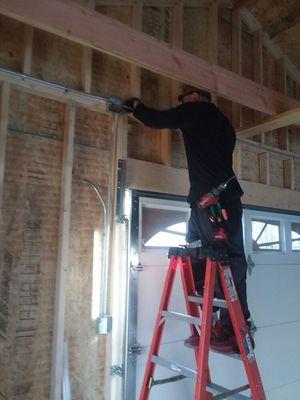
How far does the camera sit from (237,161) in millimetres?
3148

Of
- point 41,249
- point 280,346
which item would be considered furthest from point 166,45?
point 280,346

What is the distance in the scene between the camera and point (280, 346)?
125 inches

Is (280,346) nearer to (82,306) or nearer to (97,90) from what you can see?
(82,306)

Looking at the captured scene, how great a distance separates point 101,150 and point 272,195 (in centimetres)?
188

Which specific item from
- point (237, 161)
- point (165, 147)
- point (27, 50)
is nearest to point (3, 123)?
point (27, 50)

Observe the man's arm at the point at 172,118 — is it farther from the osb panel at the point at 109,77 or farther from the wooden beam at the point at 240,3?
the wooden beam at the point at 240,3

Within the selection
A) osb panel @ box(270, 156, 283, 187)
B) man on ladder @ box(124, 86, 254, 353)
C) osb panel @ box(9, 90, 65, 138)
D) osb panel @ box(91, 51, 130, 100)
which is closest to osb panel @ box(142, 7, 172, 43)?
osb panel @ box(91, 51, 130, 100)

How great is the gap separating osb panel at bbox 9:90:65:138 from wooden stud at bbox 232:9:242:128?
1611mm

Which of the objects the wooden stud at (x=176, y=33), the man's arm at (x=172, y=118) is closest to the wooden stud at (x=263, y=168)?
the wooden stud at (x=176, y=33)

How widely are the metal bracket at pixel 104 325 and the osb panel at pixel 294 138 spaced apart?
2694 mm

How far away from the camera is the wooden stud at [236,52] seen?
310cm

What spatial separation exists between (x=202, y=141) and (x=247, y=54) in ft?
6.03

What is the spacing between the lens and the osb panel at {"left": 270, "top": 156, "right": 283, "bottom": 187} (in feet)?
11.5

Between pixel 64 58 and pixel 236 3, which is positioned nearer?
pixel 64 58
